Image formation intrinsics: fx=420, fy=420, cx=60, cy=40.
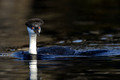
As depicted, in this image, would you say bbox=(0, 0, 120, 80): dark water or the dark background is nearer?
bbox=(0, 0, 120, 80): dark water

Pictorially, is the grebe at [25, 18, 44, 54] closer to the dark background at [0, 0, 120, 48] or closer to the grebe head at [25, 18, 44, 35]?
the grebe head at [25, 18, 44, 35]

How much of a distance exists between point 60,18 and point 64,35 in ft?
22.8

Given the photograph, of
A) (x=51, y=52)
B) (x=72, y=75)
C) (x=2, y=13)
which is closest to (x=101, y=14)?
(x=2, y=13)

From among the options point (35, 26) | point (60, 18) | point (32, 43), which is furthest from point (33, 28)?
point (60, 18)

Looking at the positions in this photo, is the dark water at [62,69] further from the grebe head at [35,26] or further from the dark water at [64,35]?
the grebe head at [35,26]

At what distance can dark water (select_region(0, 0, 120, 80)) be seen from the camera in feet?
45.5

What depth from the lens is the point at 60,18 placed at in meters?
29.6

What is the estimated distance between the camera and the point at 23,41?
21.4 m

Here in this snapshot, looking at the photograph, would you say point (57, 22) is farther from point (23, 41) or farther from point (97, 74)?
point (97, 74)

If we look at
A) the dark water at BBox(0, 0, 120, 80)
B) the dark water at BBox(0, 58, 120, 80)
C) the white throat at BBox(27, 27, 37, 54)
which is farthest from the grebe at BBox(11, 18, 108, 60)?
the dark water at BBox(0, 58, 120, 80)

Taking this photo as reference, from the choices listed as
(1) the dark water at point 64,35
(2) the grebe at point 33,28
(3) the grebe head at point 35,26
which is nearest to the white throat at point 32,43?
(2) the grebe at point 33,28

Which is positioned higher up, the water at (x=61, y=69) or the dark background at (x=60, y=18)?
the dark background at (x=60, y=18)

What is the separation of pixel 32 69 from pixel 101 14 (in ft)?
55.6

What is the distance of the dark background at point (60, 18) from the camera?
22531mm
